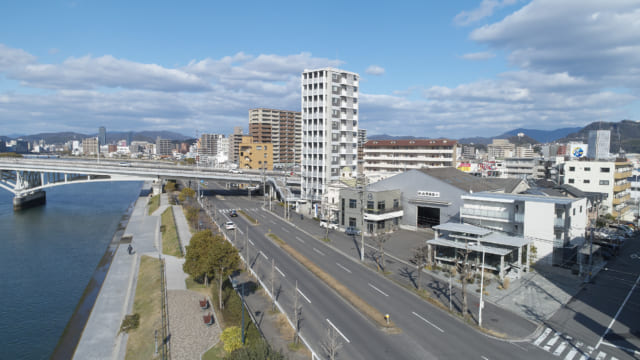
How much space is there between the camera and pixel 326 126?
76812 mm

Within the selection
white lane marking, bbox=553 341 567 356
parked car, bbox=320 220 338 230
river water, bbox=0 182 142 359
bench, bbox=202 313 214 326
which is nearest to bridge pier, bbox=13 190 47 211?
river water, bbox=0 182 142 359

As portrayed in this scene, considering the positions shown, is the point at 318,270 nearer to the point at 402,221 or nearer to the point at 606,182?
the point at 402,221

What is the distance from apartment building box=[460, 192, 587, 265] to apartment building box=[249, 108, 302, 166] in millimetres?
126682

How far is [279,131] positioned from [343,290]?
464ft

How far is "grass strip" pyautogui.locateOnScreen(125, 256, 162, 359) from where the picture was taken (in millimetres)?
A: 26812

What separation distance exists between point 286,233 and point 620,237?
1831 inches

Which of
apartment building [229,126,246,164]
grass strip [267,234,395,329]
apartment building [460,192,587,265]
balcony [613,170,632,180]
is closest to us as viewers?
grass strip [267,234,395,329]

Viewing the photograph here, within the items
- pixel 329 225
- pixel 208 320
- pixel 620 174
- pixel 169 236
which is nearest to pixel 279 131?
pixel 329 225

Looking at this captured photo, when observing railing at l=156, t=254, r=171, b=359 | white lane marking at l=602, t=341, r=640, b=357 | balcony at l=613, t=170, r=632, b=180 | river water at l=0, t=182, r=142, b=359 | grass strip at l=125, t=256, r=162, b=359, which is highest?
balcony at l=613, t=170, r=632, b=180

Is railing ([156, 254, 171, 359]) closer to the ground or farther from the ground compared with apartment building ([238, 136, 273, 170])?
closer to the ground

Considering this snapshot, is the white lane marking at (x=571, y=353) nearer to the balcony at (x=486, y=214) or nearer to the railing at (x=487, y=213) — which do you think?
the balcony at (x=486, y=214)

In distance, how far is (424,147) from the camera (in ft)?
360

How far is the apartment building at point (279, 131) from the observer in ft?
545

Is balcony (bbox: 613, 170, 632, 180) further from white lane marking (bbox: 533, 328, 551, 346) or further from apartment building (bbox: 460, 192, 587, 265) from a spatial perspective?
white lane marking (bbox: 533, 328, 551, 346)
